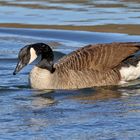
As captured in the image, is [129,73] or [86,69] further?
[129,73]

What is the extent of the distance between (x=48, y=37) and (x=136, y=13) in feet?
10.4

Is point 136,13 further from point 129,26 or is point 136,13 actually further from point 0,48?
point 0,48

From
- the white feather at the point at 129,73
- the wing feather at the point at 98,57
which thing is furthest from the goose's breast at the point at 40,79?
the white feather at the point at 129,73

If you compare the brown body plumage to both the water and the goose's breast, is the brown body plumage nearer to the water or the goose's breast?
the goose's breast

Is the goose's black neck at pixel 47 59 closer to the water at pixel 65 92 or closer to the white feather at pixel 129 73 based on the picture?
the water at pixel 65 92

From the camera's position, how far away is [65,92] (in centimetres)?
1130

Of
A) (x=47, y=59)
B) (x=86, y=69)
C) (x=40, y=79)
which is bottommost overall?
(x=40, y=79)

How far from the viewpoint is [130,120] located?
365 inches

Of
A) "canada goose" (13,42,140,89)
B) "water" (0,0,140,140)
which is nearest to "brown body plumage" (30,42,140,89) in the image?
"canada goose" (13,42,140,89)

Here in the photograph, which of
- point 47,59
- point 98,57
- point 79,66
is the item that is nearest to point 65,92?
point 79,66

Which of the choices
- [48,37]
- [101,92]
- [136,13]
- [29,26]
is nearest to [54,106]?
[101,92]

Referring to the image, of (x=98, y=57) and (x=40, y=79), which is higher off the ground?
(x=98, y=57)

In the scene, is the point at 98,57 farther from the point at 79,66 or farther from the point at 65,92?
the point at 65,92

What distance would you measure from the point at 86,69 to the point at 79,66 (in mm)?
138
